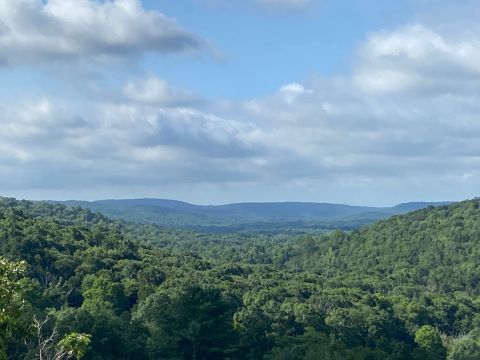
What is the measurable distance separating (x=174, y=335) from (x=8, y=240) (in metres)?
41.9

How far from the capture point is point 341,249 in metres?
190

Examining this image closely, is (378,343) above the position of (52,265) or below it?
below

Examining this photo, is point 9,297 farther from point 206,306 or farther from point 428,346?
point 428,346

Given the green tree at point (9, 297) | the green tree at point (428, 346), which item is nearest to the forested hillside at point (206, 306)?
the green tree at point (9, 297)

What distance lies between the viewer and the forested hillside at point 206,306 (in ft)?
163

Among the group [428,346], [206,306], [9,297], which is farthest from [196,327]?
[9,297]

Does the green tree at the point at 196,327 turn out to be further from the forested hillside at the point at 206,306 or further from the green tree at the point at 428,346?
the green tree at the point at 428,346

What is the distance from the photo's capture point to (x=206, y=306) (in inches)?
2140

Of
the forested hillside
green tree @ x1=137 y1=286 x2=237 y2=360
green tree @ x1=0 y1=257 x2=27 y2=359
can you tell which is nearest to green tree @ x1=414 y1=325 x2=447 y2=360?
the forested hillside

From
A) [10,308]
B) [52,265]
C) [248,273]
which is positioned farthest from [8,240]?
[10,308]

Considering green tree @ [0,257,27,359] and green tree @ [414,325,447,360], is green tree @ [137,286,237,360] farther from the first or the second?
green tree @ [0,257,27,359]

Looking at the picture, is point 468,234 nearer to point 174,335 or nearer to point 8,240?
point 8,240

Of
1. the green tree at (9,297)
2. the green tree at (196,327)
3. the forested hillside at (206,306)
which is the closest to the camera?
the green tree at (9,297)

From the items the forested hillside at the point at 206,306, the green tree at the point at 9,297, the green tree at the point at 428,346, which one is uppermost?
the green tree at the point at 9,297
